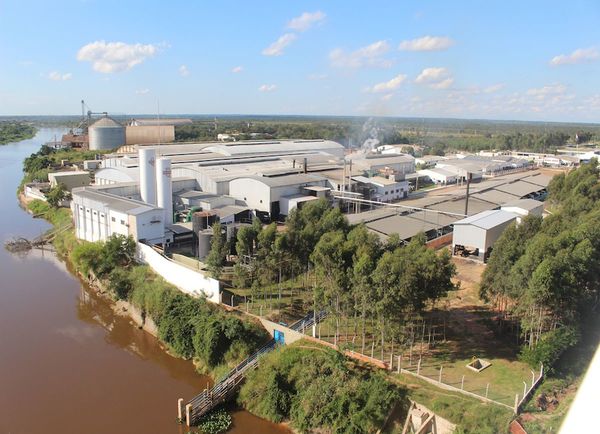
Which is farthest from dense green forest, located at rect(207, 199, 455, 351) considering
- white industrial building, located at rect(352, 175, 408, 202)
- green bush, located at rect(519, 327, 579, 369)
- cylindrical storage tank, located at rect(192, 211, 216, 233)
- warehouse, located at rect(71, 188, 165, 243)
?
white industrial building, located at rect(352, 175, 408, 202)

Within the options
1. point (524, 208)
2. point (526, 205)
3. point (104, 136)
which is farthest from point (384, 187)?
point (104, 136)

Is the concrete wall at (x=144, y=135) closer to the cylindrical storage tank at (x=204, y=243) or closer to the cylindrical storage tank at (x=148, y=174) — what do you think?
the cylindrical storage tank at (x=148, y=174)

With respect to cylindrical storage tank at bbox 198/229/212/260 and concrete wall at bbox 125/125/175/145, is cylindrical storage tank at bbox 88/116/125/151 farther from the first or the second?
cylindrical storage tank at bbox 198/229/212/260

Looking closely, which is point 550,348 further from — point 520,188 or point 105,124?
Answer: point 105,124

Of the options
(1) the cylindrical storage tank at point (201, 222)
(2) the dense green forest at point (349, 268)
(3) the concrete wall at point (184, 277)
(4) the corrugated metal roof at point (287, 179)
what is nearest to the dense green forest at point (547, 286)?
(2) the dense green forest at point (349, 268)

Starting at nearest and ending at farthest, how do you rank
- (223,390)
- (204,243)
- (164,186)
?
1. (223,390)
2. (204,243)
3. (164,186)

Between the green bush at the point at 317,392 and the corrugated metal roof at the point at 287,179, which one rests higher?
Result: the corrugated metal roof at the point at 287,179
